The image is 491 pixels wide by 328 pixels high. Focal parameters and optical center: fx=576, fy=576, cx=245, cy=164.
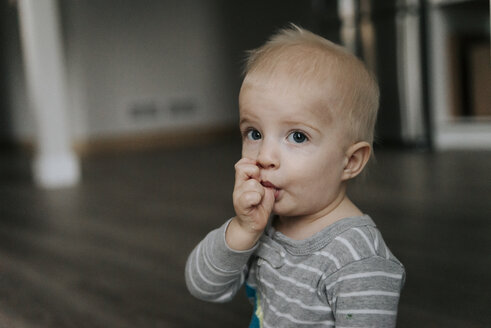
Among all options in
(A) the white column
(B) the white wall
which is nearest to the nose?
(A) the white column

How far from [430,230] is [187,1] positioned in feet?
15.0

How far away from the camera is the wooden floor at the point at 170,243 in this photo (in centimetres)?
98

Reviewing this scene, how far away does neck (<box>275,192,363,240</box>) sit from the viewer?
0.65m

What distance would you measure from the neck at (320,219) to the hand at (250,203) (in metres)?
0.05

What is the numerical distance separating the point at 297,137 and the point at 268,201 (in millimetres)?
76

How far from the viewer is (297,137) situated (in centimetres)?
62

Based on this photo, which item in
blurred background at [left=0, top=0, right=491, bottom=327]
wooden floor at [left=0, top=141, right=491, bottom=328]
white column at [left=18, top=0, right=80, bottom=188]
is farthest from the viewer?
white column at [left=18, top=0, right=80, bottom=188]

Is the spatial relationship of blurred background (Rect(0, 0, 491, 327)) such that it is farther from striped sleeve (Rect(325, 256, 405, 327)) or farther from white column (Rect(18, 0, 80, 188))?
striped sleeve (Rect(325, 256, 405, 327))

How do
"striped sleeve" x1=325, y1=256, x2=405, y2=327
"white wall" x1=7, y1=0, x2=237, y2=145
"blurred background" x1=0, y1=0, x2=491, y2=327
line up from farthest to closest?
"white wall" x1=7, y1=0, x2=237, y2=145, "blurred background" x1=0, y1=0, x2=491, y2=327, "striped sleeve" x1=325, y1=256, x2=405, y2=327

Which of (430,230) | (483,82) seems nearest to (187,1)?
(483,82)

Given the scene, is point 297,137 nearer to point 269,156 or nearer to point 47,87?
point 269,156

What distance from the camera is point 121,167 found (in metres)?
3.68

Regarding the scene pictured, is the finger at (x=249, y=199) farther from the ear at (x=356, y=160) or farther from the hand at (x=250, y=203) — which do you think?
the ear at (x=356, y=160)

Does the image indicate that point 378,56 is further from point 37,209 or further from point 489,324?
point 489,324
